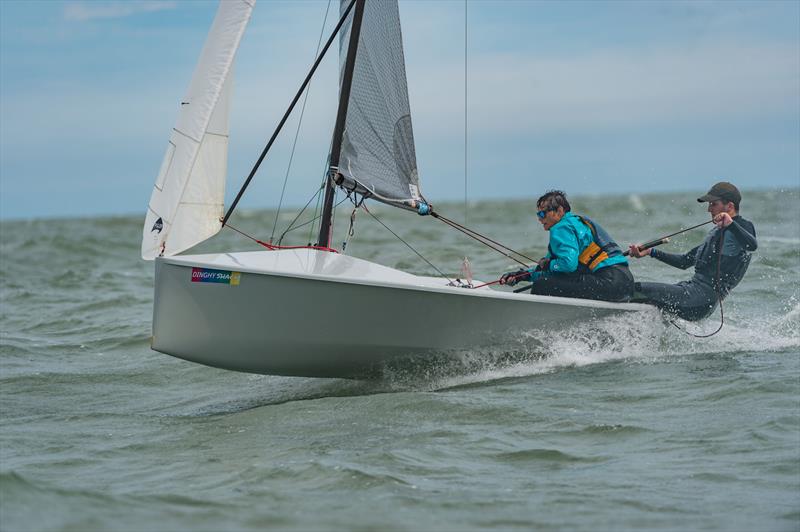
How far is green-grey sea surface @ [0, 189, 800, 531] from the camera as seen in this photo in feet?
14.6

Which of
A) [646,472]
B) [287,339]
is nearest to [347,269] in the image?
[287,339]

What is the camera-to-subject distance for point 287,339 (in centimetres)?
661

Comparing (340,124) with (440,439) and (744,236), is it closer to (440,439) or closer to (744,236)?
(440,439)

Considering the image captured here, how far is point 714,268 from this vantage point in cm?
780

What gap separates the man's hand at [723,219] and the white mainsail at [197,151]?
12.3 ft

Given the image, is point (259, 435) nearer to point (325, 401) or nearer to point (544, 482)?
point (325, 401)

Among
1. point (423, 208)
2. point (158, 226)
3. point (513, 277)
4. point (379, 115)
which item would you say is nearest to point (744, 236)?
point (513, 277)

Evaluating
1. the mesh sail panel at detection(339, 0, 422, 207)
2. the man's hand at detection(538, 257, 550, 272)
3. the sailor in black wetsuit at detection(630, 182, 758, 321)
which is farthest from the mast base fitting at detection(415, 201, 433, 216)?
the sailor in black wetsuit at detection(630, 182, 758, 321)

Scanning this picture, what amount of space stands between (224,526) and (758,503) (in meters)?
2.34

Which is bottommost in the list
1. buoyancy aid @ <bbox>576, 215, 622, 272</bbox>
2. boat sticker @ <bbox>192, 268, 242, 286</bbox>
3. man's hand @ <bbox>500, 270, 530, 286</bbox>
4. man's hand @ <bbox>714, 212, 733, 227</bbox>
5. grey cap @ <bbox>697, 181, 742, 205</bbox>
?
boat sticker @ <bbox>192, 268, 242, 286</bbox>

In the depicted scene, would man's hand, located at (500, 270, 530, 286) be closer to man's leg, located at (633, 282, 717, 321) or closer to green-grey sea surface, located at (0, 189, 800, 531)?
green-grey sea surface, located at (0, 189, 800, 531)

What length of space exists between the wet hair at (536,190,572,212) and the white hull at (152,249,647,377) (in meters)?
0.76

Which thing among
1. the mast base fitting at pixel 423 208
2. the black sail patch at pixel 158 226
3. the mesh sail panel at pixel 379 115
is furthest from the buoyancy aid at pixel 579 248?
the black sail patch at pixel 158 226

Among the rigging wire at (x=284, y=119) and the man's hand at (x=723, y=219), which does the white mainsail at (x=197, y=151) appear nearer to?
the rigging wire at (x=284, y=119)
